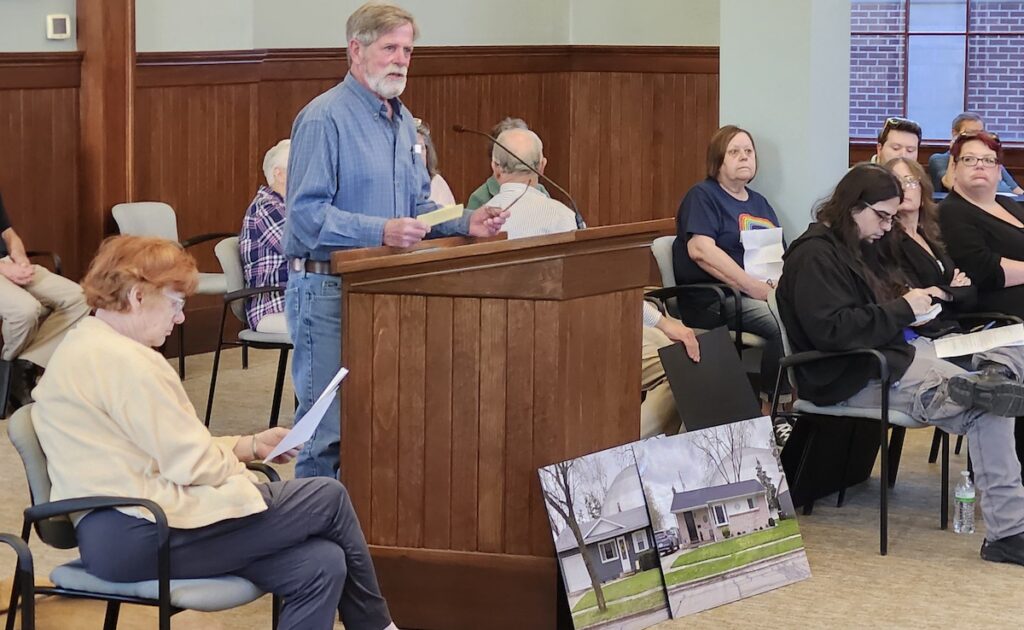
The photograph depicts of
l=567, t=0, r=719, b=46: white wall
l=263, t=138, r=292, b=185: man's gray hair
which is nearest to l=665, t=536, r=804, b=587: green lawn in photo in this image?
l=263, t=138, r=292, b=185: man's gray hair

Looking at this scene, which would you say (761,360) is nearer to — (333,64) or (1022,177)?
(333,64)

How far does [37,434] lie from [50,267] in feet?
13.8

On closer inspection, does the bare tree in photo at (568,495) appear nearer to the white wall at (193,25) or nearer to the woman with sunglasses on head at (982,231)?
the woman with sunglasses on head at (982,231)

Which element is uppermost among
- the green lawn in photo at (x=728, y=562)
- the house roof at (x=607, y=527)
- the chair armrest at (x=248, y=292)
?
the chair armrest at (x=248, y=292)

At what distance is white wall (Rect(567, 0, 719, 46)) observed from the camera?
9.51 m

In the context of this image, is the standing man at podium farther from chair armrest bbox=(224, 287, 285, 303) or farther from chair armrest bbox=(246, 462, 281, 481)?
chair armrest bbox=(224, 287, 285, 303)

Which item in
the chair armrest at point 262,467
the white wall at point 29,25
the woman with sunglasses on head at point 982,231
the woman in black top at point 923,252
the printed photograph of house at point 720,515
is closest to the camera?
the chair armrest at point 262,467

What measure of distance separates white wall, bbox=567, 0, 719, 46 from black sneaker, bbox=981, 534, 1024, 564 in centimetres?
539

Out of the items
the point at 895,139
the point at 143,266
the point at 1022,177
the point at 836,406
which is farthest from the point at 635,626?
the point at 1022,177

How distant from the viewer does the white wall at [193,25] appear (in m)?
7.30

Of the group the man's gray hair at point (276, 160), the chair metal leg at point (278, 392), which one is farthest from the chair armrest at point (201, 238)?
the chair metal leg at point (278, 392)

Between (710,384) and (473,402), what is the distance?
1.23 meters

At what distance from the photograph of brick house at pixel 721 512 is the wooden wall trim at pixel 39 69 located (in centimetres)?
414

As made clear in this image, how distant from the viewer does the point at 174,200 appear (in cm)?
762
